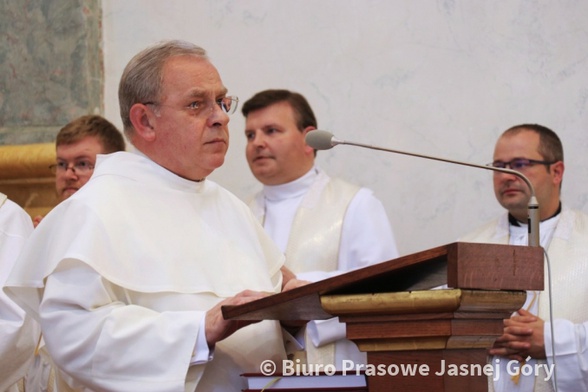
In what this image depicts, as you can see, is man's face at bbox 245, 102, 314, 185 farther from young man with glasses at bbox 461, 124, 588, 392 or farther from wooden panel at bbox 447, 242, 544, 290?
wooden panel at bbox 447, 242, 544, 290

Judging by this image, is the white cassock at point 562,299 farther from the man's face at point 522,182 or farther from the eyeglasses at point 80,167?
the eyeglasses at point 80,167

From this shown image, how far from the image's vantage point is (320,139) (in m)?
3.29

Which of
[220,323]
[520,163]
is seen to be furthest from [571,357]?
[220,323]

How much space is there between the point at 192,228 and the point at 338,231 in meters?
2.45

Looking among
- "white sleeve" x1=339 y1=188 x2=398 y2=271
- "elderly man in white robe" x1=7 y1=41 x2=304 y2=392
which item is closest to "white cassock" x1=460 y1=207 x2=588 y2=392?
"white sleeve" x1=339 y1=188 x2=398 y2=271

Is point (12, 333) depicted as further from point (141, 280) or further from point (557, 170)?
point (557, 170)

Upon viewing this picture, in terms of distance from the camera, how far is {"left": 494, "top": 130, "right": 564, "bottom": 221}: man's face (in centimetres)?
557

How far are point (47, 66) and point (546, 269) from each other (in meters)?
3.69

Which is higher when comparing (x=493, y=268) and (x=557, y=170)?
(x=557, y=170)

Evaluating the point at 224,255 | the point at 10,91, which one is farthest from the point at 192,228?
the point at 10,91

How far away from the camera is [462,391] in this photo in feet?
8.66

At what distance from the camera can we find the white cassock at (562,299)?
16.6ft

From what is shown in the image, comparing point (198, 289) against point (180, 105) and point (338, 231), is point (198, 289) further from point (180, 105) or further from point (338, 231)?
point (338, 231)

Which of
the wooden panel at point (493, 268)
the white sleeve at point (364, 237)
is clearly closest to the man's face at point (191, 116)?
the wooden panel at point (493, 268)
